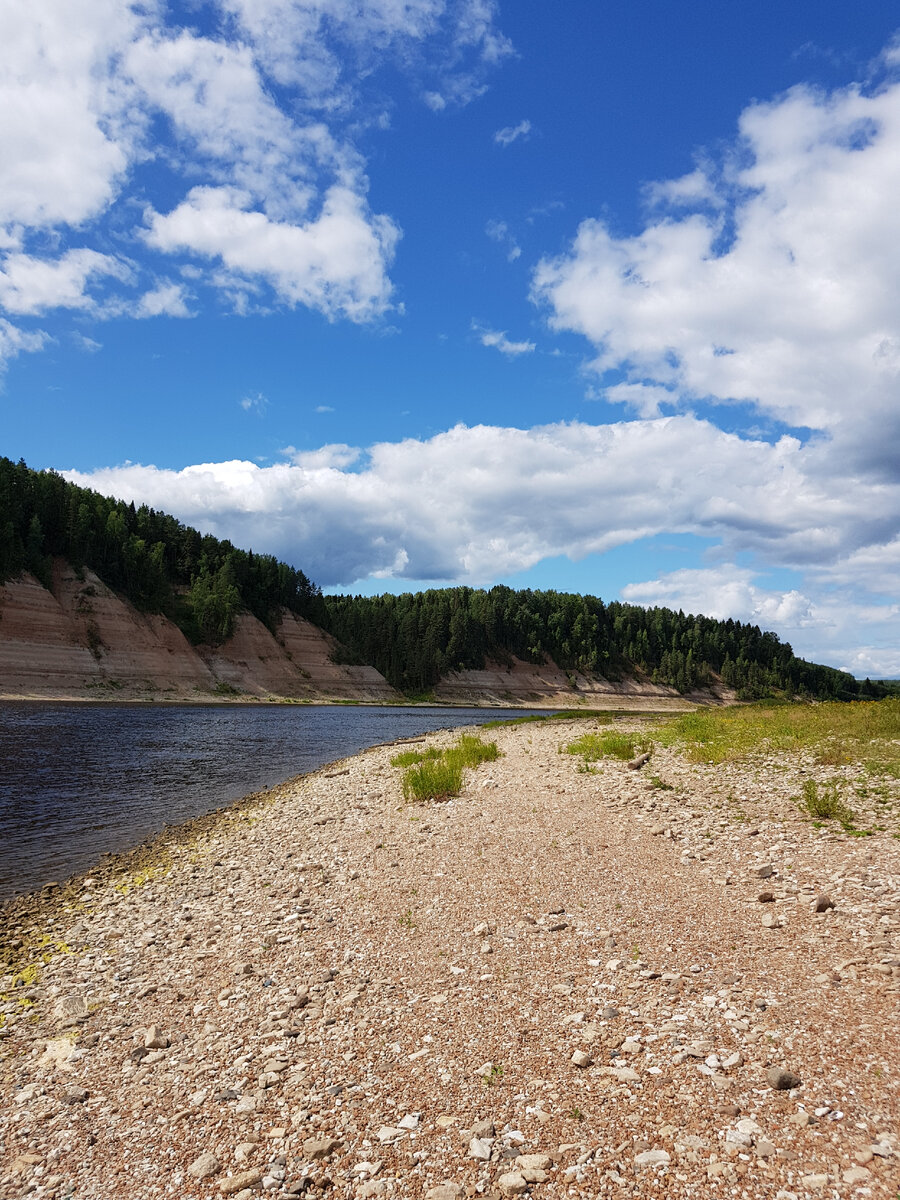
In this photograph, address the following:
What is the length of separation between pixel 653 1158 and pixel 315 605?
142153mm

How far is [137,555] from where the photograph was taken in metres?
104

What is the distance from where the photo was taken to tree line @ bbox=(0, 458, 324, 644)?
89000mm

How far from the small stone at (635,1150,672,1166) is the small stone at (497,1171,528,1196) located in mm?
847

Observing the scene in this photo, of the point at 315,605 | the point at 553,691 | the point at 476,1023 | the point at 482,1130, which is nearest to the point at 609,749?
the point at 476,1023

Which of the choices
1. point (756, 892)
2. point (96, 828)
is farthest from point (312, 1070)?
point (96, 828)

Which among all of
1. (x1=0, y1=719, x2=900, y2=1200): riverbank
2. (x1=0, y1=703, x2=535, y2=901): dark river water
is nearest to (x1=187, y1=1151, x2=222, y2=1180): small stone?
(x1=0, y1=719, x2=900, y2=1200): riverbank

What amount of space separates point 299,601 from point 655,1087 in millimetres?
141028

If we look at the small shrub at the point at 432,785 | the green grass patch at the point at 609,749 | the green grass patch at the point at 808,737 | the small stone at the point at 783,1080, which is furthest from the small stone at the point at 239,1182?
the green grass patch at the point at 609,749

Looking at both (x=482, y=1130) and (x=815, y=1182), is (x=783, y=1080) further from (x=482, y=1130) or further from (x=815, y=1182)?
(x=482, y=1130)

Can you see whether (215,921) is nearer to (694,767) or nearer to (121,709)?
(694,767)

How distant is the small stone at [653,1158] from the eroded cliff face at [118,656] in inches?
3201

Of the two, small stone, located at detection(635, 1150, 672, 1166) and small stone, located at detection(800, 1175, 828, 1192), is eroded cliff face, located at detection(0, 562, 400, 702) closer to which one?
small stone, located at detection(635, 1150, 672, 1166)

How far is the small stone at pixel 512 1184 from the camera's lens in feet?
14.9

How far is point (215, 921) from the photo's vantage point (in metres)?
11.0
